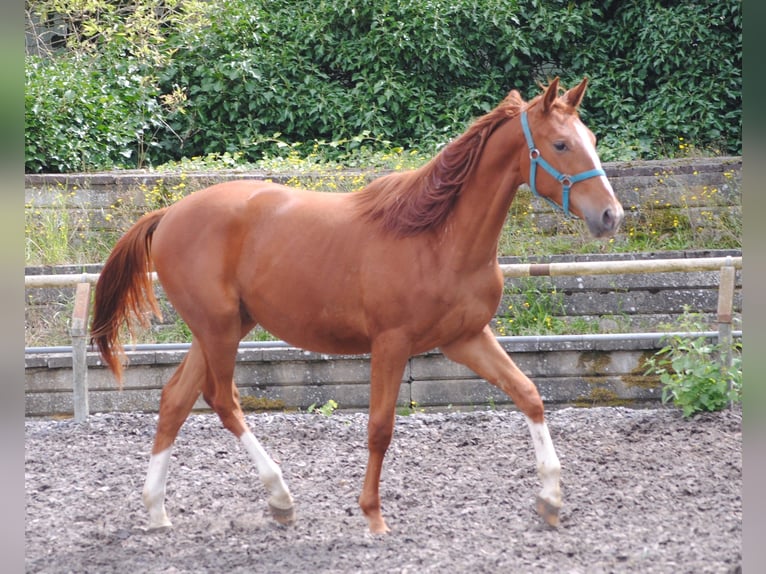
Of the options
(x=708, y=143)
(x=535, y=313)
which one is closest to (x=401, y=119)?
(x=708, y=143)

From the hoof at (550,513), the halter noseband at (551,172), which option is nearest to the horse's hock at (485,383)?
the hoof at (550,513)

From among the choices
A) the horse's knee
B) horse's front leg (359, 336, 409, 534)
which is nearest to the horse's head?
horse's front leg (359, 336, 409, 534)

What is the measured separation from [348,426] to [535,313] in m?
2.00

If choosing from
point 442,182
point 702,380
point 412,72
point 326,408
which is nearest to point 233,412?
point 442,182

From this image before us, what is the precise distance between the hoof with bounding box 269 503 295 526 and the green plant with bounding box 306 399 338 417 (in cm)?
185

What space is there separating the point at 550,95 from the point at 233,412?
6.98 feet

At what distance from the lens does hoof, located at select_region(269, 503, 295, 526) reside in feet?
14.0

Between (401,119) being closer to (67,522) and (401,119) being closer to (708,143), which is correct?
(708,143)

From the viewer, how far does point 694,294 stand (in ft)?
22.6

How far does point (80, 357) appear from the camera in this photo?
602 centimetres

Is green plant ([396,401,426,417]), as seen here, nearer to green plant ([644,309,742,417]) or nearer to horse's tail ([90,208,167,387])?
green plant ([644,309,742,417])

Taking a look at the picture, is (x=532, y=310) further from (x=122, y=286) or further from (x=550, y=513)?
(x=122, y=286)

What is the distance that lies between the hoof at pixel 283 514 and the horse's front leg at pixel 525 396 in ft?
3.58

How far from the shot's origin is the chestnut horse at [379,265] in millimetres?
3824
